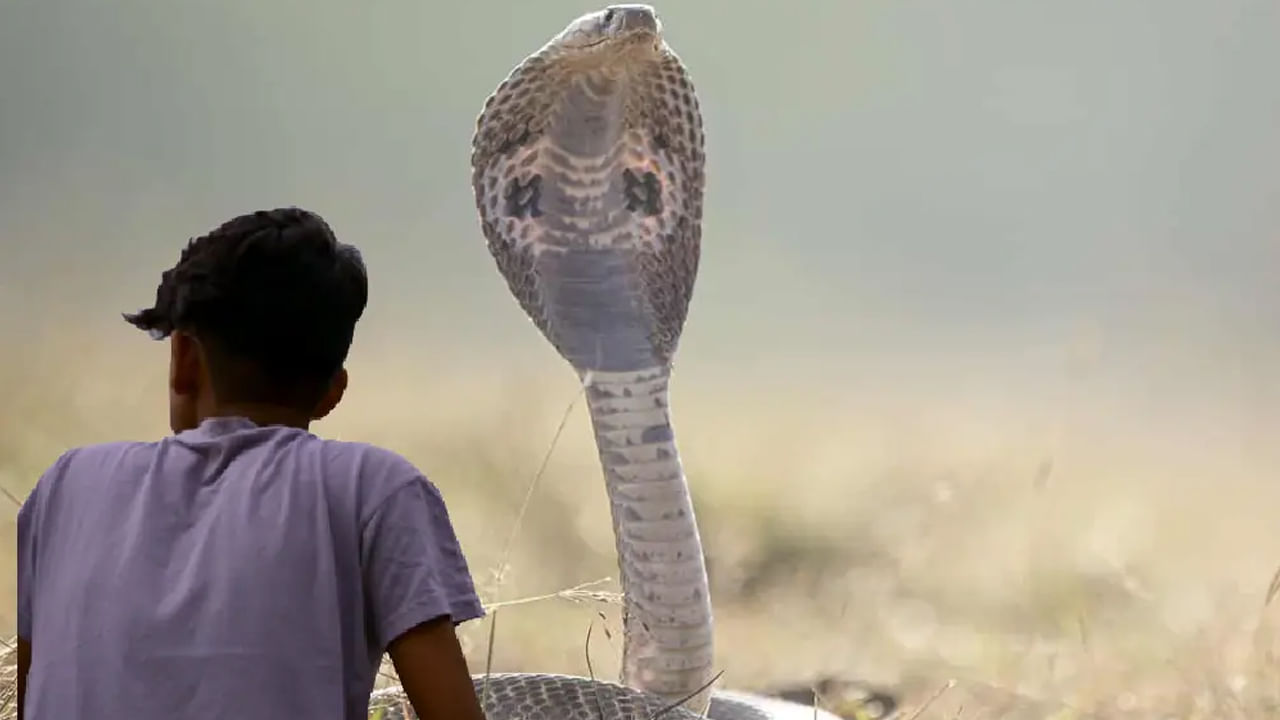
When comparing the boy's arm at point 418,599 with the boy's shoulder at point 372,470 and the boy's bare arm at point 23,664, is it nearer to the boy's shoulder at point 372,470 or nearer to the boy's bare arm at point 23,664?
the boy's shoulder at point 372,470

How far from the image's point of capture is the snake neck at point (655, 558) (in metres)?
1.42

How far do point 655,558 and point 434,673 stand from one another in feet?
2.75

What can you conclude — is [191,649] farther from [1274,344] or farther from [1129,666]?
[1274,344]

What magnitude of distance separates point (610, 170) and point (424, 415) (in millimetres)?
939

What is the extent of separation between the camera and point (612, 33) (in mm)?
1382

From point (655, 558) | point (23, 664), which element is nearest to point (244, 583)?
point (23, 664)

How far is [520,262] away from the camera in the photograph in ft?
5.13

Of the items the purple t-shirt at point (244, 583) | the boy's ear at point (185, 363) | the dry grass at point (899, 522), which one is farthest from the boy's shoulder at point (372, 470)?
the dry grass at point (899, 522)

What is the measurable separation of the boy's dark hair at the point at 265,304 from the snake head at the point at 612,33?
75 cm

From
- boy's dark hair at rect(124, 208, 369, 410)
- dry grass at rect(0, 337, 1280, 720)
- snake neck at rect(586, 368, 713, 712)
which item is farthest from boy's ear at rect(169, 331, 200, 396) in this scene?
dry grass at rect(0, 337, 1280, 720)

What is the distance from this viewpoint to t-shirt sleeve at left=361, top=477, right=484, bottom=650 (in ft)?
1.94

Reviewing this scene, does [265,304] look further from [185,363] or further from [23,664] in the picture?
[23,664]

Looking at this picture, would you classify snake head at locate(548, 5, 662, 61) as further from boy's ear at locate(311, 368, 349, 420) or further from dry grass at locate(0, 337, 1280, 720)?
dry grass at locate(0, 337, 1280, 720)

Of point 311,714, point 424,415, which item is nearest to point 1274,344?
point 424,415
